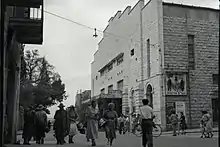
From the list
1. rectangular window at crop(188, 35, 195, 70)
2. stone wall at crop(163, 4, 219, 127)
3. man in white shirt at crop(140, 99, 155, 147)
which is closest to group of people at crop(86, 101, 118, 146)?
man in white shirt at crop(140, 99, 155, 147)

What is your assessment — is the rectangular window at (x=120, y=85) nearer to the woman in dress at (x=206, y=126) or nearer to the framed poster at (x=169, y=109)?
the framed poster at (x=169, y=109)

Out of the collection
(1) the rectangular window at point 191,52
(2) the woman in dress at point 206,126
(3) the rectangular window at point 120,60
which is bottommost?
(2) the woman in dress at point 206,126

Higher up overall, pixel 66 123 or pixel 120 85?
pixel 120 85

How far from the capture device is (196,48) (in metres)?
35.8

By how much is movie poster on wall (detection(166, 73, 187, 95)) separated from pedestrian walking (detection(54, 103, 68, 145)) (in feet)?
62.4

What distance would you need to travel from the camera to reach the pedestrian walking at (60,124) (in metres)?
16.2

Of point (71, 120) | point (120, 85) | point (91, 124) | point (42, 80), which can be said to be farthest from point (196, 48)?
point (42, 80)

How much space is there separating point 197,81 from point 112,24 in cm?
2438

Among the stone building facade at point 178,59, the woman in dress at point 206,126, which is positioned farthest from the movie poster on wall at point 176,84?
the woman in dress at point 206,126

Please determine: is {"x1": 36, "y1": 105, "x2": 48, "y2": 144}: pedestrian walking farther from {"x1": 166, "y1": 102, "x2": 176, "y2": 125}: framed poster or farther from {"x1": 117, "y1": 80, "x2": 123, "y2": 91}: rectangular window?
{"x1": 117, "y1": 80, "x2": 123, "y2": 91}: rectangular window

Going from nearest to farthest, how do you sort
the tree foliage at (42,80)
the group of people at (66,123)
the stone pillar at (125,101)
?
the group of people at (66,123)
the stone pillar at (125,101)
the tree foliage at (42,80)

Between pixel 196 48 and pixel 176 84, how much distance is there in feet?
13.3

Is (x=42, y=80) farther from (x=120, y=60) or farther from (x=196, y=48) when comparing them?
(x=196, y=48)

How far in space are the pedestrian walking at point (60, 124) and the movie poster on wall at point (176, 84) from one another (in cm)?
1903
